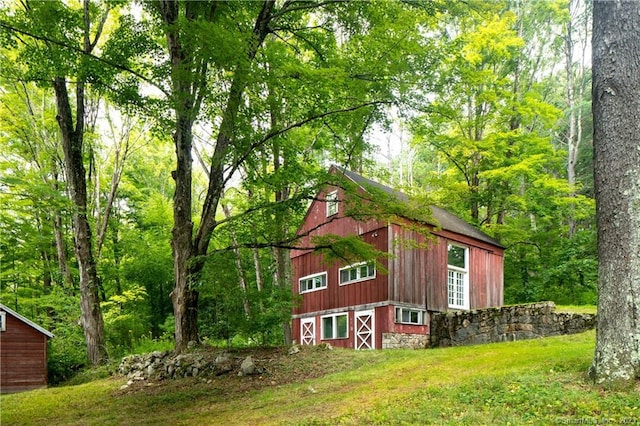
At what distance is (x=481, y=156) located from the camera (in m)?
19.6

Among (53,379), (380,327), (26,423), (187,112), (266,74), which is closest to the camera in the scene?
(26,423)

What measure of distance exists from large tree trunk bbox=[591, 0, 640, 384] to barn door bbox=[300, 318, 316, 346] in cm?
1265

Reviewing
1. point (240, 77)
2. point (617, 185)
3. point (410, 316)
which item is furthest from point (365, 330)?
point (617, 185)

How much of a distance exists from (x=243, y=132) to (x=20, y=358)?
484 inches

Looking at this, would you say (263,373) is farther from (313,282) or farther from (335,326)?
(313,282)

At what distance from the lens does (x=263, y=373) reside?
28.8ft

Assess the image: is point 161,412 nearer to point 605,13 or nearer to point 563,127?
point 605,13

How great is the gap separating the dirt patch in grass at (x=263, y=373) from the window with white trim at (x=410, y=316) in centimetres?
398

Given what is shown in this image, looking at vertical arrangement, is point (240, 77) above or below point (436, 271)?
above

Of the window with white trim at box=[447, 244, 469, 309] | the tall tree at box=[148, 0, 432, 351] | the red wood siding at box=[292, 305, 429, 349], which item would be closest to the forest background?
the tall tree at box=[148, 0, 432, 351]

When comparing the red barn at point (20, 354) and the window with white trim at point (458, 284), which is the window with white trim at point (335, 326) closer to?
the window with white trim at point (458, 284)

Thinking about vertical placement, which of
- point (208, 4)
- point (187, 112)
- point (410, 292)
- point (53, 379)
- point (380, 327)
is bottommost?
point (53, 379)

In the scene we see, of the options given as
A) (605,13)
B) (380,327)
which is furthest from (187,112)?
(380,327)

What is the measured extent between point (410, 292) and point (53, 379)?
1256 centimetres
